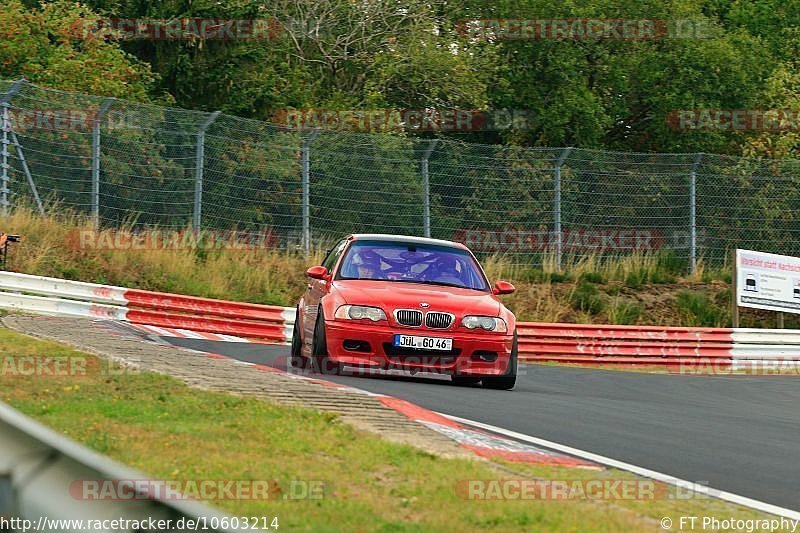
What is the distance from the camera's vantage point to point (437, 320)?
543 inches

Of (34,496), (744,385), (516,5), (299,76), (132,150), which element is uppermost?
(516,5)

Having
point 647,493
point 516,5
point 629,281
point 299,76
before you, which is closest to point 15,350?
point 647,493

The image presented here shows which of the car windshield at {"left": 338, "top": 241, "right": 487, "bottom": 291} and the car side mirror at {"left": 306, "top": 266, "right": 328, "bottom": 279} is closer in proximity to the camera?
the car side mirror at {"left": 306, "top": 266, "right": 328, "bottom": 279}

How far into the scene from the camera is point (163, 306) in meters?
→ 21.1

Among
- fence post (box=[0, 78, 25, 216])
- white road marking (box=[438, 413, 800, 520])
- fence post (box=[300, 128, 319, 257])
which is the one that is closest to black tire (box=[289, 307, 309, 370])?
white road marking (box=[438, 413, 800, 520])

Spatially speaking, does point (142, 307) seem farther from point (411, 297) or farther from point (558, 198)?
point (558, 198)

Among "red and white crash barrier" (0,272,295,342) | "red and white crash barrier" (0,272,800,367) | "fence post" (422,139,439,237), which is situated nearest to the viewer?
"red and white crash barrier" (0,272,295,342)

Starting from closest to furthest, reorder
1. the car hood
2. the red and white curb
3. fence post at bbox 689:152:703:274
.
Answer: the red and white curb
the car hood
fence post at bbox 689:152:703:274

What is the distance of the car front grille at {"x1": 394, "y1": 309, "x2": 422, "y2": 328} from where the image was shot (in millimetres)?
13734

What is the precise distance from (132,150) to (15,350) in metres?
11.4

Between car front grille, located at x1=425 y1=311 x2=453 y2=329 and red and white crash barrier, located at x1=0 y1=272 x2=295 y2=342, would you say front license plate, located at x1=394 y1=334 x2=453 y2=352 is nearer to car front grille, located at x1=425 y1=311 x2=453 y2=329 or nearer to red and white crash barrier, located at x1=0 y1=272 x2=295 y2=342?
car front grille, located at x1=425 y1=311 x2=453 y2=329

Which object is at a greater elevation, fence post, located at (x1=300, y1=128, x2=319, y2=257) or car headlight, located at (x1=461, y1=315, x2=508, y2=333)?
fence post, located at (x1=300, y1=128, x2=319, y2=257)

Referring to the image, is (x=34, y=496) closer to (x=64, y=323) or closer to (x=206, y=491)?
(x=206, y=491)

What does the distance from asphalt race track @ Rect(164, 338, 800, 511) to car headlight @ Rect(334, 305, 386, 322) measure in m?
0.60
